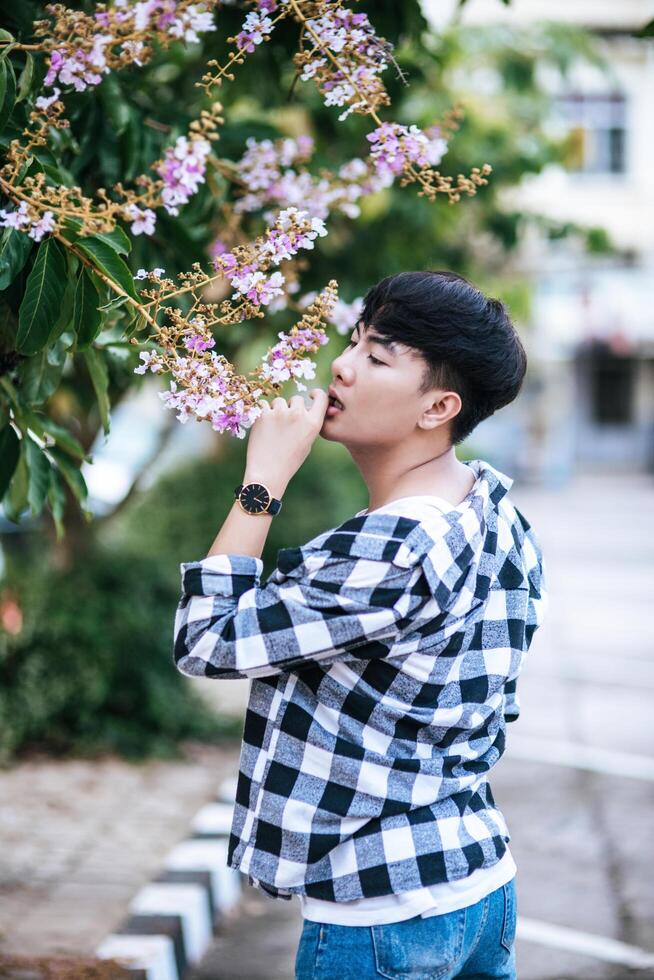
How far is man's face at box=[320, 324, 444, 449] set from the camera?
72.9 inches

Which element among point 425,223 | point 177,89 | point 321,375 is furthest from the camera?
point 321,375

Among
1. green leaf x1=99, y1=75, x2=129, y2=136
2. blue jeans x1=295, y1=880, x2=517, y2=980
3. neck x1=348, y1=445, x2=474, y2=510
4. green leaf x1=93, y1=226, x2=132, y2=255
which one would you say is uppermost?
green leaf x1=99, y1=75, x2=129, y2=136

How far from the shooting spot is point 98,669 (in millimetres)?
6180

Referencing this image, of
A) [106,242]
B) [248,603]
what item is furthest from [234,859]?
[106,242]

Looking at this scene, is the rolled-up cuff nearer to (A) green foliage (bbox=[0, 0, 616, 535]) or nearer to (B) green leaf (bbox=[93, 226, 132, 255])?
(A) green foliage (bbox=[0, 0, 616, 535])

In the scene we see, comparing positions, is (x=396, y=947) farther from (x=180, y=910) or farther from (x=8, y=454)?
(x=180, y=910)

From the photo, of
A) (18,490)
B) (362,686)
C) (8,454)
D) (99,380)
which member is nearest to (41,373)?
(99,380)

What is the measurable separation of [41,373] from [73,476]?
0.34m

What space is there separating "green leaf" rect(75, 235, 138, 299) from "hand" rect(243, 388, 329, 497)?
0.29m

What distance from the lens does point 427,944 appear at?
5.94ft

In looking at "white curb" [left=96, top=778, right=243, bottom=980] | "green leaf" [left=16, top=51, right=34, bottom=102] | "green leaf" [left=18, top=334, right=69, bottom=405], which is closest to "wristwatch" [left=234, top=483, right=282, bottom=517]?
"green leaf" [left=18, top=334, right=69, bottom=405]

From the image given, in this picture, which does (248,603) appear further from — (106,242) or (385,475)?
(106,242)

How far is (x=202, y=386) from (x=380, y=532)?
37 cm

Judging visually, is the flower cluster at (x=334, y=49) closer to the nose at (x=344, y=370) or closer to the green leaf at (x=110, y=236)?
the green leaf at (x=110, y=236)
